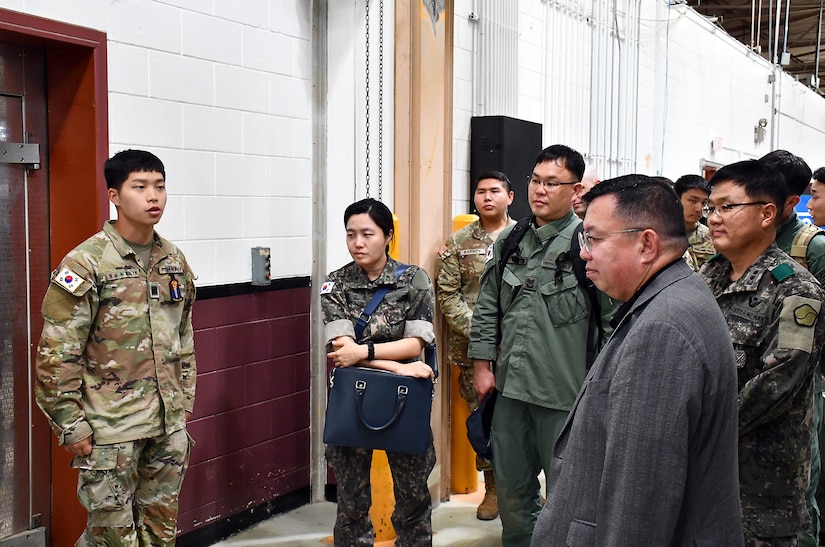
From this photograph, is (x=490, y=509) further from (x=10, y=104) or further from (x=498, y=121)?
(x=10, y=104)

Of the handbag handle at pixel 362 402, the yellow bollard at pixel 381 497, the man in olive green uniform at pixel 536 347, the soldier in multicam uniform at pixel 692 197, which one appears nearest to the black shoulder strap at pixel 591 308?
the man in olive green uniform at pixel 536 347

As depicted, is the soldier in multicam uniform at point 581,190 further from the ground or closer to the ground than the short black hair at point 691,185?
closer to the ground

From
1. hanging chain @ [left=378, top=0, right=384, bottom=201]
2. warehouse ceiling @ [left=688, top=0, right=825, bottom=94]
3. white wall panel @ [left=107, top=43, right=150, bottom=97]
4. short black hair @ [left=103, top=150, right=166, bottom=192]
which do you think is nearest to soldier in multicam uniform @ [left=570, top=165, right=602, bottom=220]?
hanging chain @ [left=378, top=0, right=384, bottom=201]

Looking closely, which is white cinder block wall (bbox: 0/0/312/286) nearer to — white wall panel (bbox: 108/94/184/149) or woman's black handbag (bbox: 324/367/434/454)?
white wall panel (bbox: 108/94/184/149)

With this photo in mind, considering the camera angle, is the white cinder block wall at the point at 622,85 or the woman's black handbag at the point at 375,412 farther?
the white cinder block wall at the point at 622,85

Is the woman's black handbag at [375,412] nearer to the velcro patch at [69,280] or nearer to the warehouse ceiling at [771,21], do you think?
the velcro patch at [69,280]

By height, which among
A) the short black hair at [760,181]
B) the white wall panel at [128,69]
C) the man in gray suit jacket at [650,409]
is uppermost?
the white wall panel at [128,69]

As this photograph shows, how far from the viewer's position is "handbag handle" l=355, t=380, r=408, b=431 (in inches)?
117

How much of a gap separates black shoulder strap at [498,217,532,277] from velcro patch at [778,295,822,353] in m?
1.08

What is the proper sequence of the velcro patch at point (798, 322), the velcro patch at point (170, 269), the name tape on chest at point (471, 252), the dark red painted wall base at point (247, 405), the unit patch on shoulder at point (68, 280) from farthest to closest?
the name tape on chest at point (471, 252) → the dark red painted wall base at point (247, 405) → the velcro patch at point (170, 269) → the unit patch on shoulder at point (68, 280) → the velcro patch at point (798, 322)

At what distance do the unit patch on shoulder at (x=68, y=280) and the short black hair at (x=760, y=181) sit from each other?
2189mm

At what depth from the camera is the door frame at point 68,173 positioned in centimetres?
299

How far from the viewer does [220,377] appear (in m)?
3.59

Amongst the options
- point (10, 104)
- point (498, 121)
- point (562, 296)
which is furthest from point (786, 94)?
point (10, 104)
